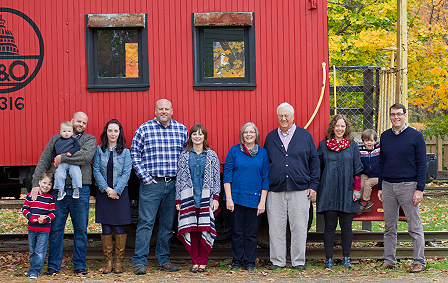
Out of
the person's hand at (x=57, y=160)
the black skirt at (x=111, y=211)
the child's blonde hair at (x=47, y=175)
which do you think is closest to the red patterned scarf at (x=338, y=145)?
the black skirt at (x=111, y=211)

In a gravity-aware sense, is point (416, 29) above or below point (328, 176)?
above

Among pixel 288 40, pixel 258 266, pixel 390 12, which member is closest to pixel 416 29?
pixel 390 12

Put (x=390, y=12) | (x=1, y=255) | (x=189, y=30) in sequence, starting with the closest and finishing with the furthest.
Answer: (x=189, y=30) < (x=1, y=255) < (x=390, y=12)

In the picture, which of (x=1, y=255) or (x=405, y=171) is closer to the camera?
(x=405, y=171)

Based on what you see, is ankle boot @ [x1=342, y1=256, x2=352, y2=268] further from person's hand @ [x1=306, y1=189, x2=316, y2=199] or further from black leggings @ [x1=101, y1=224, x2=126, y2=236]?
black leggings @ [x1=101, y1=224, x2=126, y2=236]

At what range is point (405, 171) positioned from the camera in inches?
216

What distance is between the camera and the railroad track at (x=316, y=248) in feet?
20.6

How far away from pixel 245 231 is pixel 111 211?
1.71 metres

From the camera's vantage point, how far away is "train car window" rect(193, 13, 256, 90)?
6.02m

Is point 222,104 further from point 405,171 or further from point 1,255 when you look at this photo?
point 1,255

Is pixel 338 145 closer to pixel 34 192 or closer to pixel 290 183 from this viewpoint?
pixel 290 183

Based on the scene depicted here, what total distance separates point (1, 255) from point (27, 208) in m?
1.77

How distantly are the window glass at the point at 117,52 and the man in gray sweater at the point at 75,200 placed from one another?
82 cm

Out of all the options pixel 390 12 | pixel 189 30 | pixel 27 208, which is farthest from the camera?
pixel 390 12
